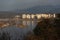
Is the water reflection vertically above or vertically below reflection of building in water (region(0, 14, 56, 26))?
below

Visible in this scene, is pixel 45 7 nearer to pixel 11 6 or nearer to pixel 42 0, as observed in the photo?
pixel 42 0

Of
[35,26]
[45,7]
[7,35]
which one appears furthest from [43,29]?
[7,35]

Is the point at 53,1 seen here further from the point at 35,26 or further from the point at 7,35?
the point at 7,35

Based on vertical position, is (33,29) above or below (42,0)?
below

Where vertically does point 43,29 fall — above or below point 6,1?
below

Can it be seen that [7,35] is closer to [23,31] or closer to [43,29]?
[23,31]

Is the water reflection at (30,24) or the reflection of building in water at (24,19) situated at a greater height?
the reflection of building in water at (24,19)

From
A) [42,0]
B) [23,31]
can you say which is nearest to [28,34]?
[23,31]

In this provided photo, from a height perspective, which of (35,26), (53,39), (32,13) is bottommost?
(53,39)

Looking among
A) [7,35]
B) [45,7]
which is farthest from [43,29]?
[7,35]
